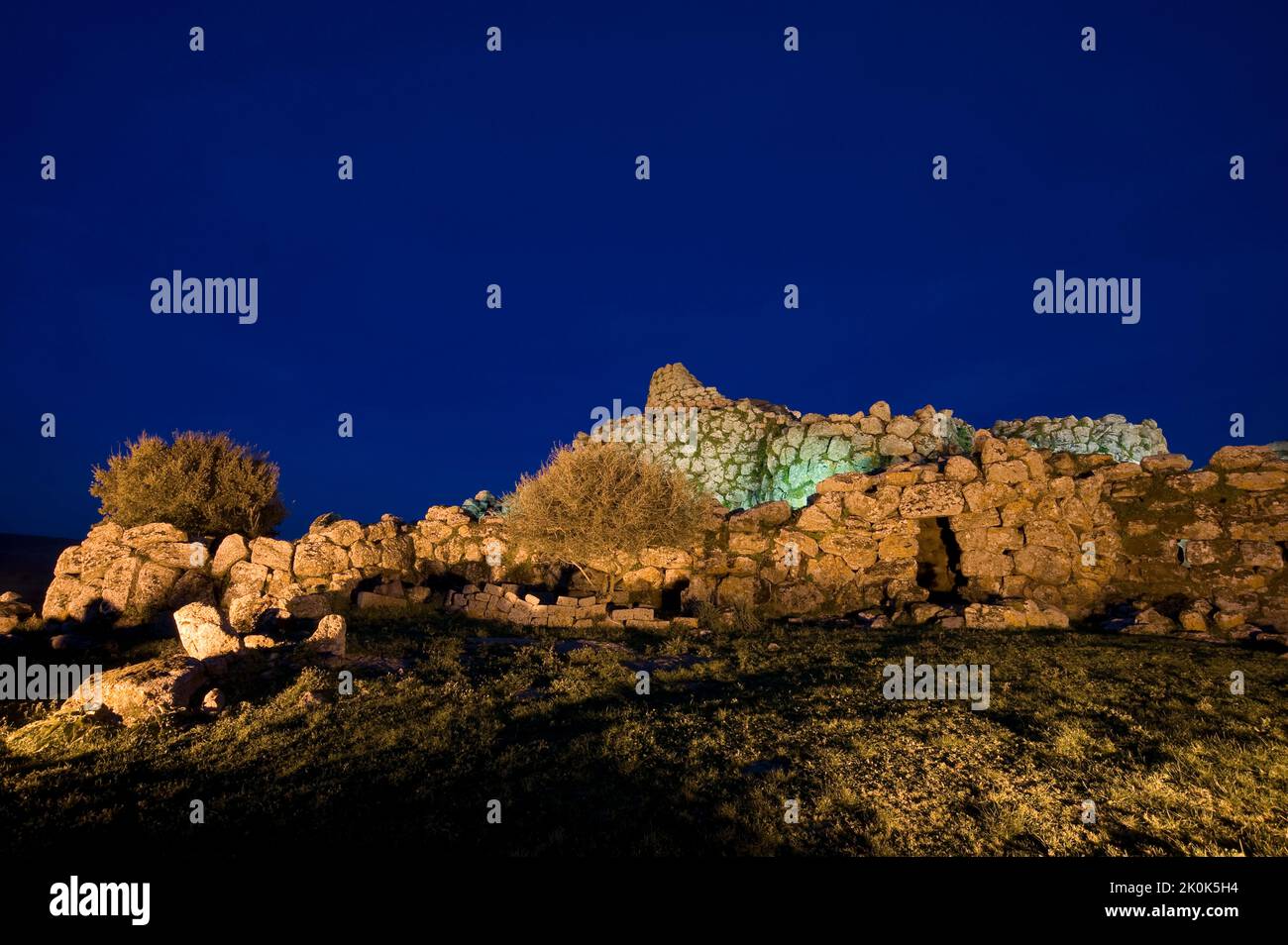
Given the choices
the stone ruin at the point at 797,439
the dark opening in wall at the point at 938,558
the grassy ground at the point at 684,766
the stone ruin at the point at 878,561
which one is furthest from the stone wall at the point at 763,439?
the grassy ground at the point at 684,766

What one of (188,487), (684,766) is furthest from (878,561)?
(188,487)

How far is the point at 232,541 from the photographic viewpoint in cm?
1432

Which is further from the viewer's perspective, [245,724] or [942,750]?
[245,724]

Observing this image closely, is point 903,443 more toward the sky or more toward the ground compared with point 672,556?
more toward the sky

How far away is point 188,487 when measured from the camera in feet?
50.3

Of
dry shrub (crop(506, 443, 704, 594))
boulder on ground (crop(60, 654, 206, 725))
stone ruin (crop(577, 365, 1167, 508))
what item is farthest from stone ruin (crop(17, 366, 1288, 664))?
boulder on ground (crop(60, 654, 206, 725))

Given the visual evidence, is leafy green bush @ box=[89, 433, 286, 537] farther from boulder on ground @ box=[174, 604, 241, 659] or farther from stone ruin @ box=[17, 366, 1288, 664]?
boulder on ground @ box=[174, 604, 241, 659]

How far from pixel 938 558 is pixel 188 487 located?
19.2 m

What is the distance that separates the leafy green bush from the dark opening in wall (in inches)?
686

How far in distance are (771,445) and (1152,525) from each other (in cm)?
1291

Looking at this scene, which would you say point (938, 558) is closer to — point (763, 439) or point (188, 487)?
point (763, 439)

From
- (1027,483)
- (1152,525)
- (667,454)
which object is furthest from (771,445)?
(1152,525)

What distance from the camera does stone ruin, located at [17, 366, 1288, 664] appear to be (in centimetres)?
1292
